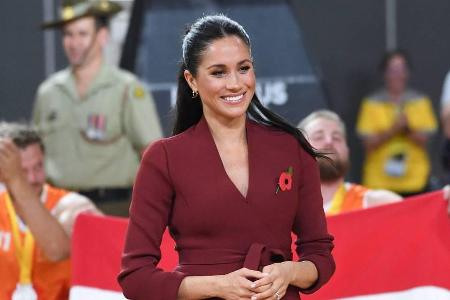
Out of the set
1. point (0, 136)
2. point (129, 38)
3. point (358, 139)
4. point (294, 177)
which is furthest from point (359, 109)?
point (294, 177)

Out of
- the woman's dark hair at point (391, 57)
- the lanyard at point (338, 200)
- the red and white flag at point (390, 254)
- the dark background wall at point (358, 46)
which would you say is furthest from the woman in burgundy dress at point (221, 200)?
the dark background wall at point (358, 46)

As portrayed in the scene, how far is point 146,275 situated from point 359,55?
5.82 metres

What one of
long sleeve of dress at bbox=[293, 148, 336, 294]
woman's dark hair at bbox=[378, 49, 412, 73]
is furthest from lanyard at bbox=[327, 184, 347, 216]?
woman's dark hair at bbox=[378, 49, 412, 73]

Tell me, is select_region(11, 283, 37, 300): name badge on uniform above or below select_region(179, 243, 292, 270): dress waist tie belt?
above

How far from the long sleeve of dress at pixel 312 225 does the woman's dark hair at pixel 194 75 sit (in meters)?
0.05

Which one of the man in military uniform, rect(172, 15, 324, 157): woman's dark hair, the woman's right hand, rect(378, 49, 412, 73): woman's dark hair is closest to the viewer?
the woman's right hand

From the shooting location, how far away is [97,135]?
7.02m

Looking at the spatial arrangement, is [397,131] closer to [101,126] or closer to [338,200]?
[101,126]

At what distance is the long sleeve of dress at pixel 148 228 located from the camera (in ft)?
9.11

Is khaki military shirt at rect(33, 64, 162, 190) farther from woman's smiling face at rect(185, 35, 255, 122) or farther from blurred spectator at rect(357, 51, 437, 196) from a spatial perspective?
woman's smiling face at rect(185, 35, 255, 122)

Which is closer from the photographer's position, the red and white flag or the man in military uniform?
the red and white flag

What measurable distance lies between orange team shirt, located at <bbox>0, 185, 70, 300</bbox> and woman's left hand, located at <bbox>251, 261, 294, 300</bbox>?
216 centimetres

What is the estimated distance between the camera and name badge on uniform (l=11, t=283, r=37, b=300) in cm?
469

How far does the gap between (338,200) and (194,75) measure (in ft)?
7.36
